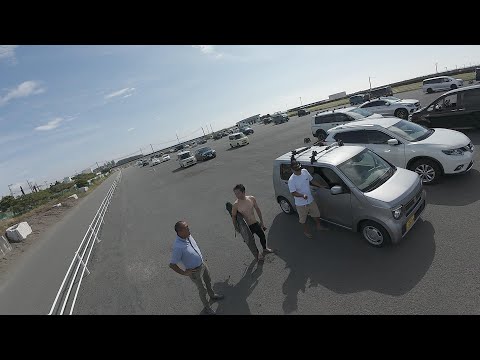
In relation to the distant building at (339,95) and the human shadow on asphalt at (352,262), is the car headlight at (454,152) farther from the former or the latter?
the distant building at (339,95)

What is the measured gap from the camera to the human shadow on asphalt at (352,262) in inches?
169

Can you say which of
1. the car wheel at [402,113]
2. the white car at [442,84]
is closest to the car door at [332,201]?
the car wheel at [402,113]

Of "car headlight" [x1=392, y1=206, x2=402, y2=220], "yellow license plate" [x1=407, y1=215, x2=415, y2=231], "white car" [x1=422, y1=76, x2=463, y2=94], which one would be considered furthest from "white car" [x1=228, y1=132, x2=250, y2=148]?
"car headlight" [x1=392, y1=206, x2=402, y2=220]

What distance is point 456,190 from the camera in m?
6.45

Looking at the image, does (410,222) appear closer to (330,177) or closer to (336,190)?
(336,190)

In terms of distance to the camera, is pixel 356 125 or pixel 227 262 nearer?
pixel 227 262

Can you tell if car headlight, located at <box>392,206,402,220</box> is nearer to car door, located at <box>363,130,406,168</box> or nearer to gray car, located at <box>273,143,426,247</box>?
gray car, located at <box>273,143,426,247</box>

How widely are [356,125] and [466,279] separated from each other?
5.44m

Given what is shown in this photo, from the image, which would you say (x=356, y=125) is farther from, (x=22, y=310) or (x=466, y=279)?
(x=22, y=310)

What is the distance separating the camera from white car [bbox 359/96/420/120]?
1625 centimetres

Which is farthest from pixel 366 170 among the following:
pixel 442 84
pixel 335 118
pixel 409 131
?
pixel 442 84

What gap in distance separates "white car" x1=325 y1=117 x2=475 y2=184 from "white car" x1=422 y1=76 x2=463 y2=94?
2382 cm

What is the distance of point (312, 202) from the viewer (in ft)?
18.7
